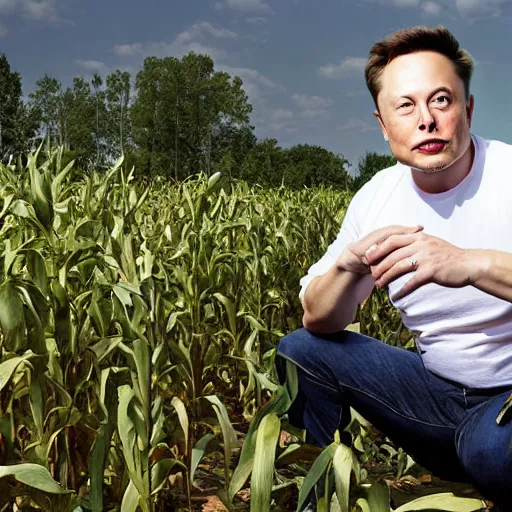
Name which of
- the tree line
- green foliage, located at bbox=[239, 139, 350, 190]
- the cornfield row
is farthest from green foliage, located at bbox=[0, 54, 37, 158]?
the cornfield row

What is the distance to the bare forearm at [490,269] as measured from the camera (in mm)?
1733

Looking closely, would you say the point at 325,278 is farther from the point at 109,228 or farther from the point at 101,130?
the point at 101,130

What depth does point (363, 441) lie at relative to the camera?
9.49ft

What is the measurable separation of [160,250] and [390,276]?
1.56 metres

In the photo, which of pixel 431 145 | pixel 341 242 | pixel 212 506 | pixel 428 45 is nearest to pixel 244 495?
pixel 212 506

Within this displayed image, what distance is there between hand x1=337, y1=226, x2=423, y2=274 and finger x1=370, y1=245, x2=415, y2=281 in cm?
4

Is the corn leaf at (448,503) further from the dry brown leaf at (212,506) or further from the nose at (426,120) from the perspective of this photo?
the dry brown leaf at (212,506)

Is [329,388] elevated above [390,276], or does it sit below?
below

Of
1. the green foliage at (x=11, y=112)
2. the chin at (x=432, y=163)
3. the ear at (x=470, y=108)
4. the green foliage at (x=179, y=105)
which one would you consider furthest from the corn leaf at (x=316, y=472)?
the green foliage at (x=179, y=105)

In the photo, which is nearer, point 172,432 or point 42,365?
point 42,365

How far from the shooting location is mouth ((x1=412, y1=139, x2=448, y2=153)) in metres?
1.95

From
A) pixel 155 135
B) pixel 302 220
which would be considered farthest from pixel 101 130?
pixel 302 220

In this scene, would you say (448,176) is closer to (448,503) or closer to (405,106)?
(405,106)

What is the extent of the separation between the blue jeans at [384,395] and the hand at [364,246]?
0.32 meters
